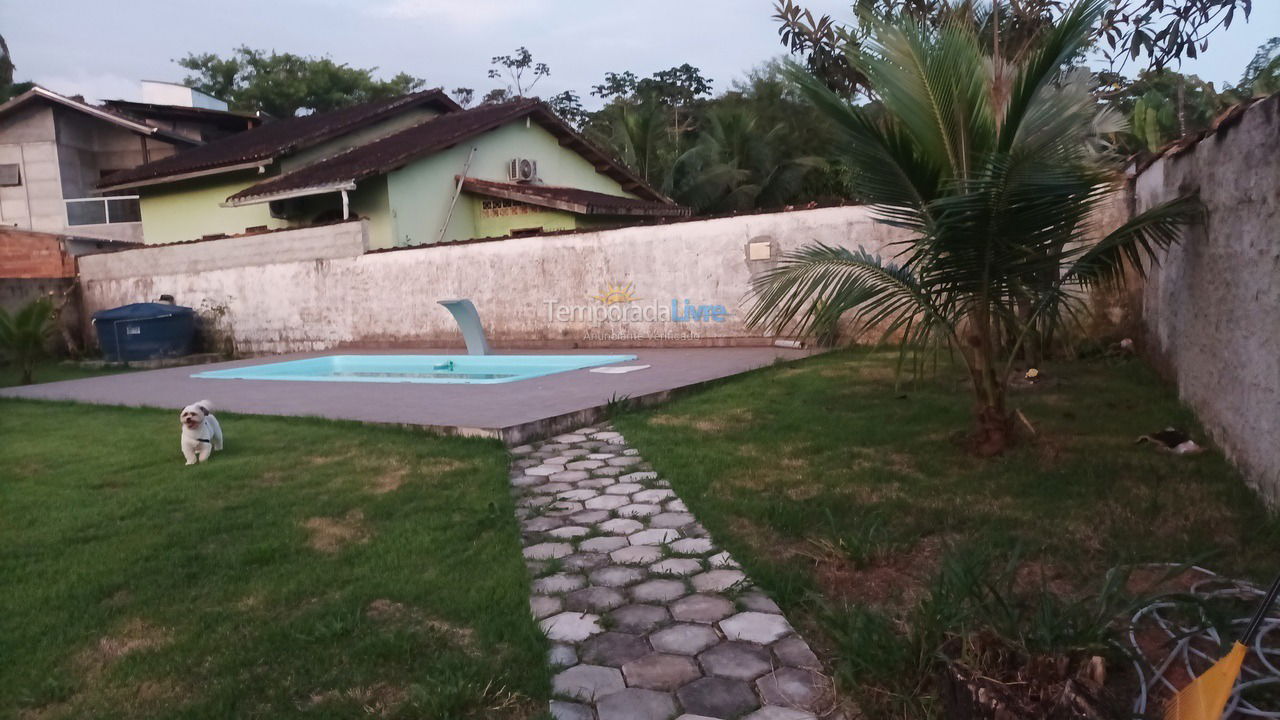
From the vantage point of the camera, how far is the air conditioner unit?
730 inches

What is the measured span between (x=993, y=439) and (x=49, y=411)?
9.67 m

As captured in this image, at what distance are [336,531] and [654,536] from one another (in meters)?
1.60

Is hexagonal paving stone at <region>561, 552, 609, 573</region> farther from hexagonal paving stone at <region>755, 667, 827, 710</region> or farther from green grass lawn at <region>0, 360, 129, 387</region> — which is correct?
green grass lawn at <region>0, 360, 129, 387</region>

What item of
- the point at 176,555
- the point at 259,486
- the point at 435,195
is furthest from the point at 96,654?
the point at 435,195

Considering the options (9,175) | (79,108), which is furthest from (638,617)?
(9,175)

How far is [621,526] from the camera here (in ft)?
13.2

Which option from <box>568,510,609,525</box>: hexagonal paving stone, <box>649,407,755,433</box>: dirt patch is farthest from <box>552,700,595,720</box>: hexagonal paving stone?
<box>649,407,755,433</box>: dirt patch

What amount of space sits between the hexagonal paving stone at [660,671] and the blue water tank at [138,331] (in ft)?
50.8

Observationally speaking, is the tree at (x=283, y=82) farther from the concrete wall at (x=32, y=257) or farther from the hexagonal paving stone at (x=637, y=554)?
the hexagonal paving stone at (x=637, y=554)

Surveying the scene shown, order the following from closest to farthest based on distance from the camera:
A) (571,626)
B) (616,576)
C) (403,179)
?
(571,626) < (616,576) < (403,179)

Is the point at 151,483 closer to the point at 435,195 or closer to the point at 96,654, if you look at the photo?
the point at 96,654

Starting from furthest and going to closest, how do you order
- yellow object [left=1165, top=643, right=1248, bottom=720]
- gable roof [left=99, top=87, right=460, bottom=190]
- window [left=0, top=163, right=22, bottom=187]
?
window [left=0, top=163, right=22, bottom=187] → gable roof [left=99, top=87, right=460, bottom=190] → yellow object [left=1165, top=643, right=1248, bottom=720]

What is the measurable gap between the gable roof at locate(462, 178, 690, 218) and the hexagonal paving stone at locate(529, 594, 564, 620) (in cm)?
1368

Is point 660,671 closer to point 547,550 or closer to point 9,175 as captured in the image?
point 547,550
